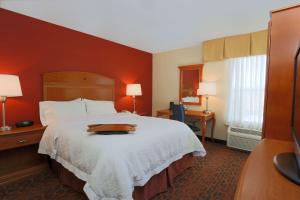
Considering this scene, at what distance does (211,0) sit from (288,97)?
1.63m

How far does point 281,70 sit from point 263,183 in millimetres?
863

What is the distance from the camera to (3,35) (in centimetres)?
240

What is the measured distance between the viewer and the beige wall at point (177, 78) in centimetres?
376

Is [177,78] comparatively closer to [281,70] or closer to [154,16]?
[154,16]

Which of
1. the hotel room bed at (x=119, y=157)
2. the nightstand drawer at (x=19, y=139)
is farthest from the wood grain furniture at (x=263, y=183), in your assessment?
the nightstand drawer at (x=19, y=139)

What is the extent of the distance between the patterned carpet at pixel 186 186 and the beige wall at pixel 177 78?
134cm

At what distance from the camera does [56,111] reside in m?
2.59

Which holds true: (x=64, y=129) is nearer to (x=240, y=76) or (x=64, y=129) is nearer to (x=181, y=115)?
(x=181, y=115)

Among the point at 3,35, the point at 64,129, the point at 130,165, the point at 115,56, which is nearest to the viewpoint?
the point at 130,165

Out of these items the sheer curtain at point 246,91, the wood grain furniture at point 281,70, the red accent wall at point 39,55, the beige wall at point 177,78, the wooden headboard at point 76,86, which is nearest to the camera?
the wood grain furniture at point 281,70

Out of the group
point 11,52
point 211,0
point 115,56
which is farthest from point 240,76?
point 11,52

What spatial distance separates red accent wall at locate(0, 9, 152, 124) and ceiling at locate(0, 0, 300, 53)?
0.18m

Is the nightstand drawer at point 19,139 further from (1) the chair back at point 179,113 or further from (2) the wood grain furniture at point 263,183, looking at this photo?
(2) the wood grain furniture at point 263,183

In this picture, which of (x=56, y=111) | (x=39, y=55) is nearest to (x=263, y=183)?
(x=56, y=111)
